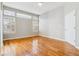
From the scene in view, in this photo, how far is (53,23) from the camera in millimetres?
1544

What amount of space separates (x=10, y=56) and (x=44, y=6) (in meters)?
1.07

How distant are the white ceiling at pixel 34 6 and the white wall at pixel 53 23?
0.28ft

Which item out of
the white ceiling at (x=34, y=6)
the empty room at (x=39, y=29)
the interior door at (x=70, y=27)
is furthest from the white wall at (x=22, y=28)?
the interior door at (x=70, y=27)

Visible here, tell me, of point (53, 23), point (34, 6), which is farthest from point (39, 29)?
point (34, 6)

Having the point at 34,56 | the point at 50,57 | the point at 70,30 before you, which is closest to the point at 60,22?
the point at 70,30

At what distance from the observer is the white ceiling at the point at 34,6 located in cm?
143

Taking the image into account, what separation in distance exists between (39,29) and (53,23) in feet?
0.94

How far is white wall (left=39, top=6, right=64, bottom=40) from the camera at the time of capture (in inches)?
59.6

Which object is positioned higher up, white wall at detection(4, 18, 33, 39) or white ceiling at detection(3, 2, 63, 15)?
white ceiling at detection(3, 2, 63, 15)

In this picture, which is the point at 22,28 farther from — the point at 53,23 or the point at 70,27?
the point at 70,27

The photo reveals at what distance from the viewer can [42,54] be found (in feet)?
4.82

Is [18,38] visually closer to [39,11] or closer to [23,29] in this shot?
[23,29]

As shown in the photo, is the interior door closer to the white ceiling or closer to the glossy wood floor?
the glossy wood floor

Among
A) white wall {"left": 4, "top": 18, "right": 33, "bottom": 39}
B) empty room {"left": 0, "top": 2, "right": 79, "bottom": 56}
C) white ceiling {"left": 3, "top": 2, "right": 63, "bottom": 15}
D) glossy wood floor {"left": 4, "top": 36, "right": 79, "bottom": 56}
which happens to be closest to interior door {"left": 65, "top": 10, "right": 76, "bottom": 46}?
empty room {"left": 0, "top": 2, "right": 79, "bottom": 56}
